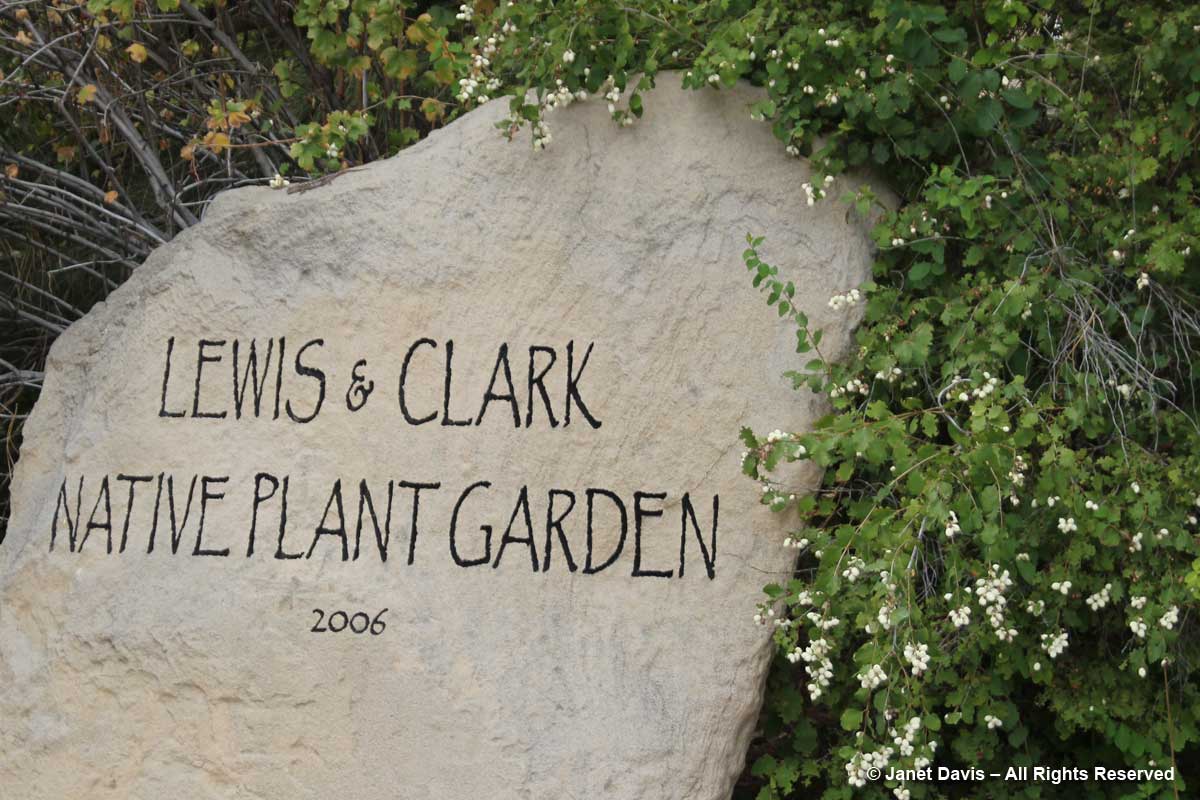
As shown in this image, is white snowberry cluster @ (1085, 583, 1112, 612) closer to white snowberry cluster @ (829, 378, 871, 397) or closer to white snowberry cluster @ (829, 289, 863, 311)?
white snowberry cluster @ (829, 378, 871, 397)

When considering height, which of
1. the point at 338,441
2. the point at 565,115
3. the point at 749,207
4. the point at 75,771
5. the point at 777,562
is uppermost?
the point at 565,115

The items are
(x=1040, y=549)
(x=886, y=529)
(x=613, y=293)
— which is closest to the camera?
(x=886, y=529)

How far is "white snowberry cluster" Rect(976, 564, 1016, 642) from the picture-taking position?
2.72 meters

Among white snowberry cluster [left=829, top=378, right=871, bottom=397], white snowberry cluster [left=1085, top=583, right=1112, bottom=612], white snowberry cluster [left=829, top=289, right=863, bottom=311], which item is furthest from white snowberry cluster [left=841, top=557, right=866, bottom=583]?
white snowberry cluster [left=829, top=289, right=863, bottom=311]

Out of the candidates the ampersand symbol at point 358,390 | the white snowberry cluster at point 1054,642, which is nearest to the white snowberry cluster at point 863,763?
the white snowberry cluster at point 1054,642

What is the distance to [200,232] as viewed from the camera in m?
3.45

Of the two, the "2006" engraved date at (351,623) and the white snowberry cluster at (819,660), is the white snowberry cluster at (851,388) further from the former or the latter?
the "2006" engraved date at (351,623)

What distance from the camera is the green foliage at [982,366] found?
282 centimetres

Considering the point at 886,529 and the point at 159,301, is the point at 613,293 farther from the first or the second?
the point at 159,301

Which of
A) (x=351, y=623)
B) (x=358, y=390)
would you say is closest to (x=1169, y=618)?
(x=351, y=623)

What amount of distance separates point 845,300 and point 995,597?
0.84 meters

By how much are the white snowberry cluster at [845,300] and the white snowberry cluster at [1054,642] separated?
3.07 feet

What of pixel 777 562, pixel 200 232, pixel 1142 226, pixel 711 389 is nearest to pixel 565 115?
pixel 711 389

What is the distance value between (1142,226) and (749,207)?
1.00 meters
